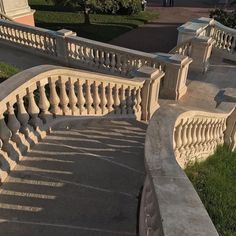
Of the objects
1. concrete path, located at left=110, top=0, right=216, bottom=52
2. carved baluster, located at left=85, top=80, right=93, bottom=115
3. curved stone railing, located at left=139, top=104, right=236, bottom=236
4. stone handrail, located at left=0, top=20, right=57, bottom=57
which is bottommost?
concrete path, located at left=110, top=0, right=216, bottom=52

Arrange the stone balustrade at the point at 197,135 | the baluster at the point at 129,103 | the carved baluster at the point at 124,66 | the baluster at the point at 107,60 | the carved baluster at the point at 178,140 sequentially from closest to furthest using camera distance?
the carved baluster at the point at 178,140 → the stone balustrade at the point at 197,135 → the baluster at the point at 129,103 → the carved baluster at the point at 124,66 → the baluster at the point at 107,60

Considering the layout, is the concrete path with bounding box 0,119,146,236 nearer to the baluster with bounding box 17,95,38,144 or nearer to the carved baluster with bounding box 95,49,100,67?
the baluster with bounding box 17,95,38,144

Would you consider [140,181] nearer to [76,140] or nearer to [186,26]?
[76,140]

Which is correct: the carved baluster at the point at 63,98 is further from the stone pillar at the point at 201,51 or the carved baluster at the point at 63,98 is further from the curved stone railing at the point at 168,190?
the stone pillar at the point at 201,51

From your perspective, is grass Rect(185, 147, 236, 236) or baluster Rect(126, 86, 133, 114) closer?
grass Rect(185, 147, 236, 236)

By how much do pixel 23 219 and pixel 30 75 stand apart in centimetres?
169

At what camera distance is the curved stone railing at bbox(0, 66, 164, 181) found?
3.86 meters

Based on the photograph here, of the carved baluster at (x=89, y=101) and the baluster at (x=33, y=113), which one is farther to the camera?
the carved baluster at (x=89, y=101)

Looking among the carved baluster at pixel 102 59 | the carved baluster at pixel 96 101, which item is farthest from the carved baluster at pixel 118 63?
the carved baluster at pixel 96 101

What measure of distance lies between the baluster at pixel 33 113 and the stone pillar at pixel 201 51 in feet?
22.8

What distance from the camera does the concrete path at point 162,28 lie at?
736 inches

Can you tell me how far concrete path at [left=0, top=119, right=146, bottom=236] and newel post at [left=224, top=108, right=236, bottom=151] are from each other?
87.0 inches

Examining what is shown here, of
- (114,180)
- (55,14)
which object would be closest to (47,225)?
(114,180)

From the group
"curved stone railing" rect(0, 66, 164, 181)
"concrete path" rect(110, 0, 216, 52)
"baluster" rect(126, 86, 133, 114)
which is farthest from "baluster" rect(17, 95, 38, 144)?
"concrete path" rect(110, 0, 216, 52)
